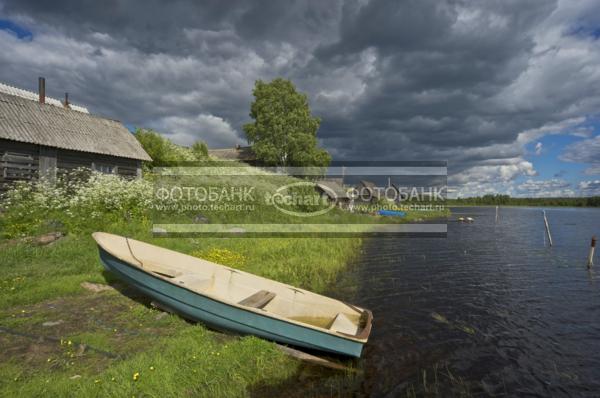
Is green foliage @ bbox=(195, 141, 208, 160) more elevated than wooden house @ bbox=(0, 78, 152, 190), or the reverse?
green foliage @ bbox=(195, 141, 208, 160)

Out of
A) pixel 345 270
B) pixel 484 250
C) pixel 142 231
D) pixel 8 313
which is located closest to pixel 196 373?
pixel 8 313

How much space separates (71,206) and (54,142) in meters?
6.39

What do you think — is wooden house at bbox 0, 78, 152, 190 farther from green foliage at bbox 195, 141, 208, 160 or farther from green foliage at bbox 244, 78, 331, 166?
green foliage at bbox 244, 78, 331, 166

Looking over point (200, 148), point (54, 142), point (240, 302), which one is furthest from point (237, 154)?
point (240, 302)

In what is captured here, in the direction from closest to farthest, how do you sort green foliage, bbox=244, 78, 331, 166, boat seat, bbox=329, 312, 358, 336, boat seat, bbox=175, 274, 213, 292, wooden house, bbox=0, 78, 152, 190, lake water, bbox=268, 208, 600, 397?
lake water, bbox=268, 208, 600, 397 → boat seat, bbox=329, 312, 358, 336 → boat seat, bbox=175, 274, 213, 292 → wooden house, bbox=0, 78, 152, 190 → green foliage, bbox=244, 78, 331, 166

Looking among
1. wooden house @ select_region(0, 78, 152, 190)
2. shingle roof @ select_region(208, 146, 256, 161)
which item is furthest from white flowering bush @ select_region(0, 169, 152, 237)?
shingle roof @ select_region(208, 146, 256, 161)

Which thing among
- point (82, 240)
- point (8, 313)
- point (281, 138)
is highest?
point (281, 138)

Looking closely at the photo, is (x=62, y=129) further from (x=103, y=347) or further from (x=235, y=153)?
(x=235, y=153)

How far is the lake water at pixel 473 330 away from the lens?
21.5 ft

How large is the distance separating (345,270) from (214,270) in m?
8.14

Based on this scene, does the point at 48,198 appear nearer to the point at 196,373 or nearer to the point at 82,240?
the point at 82,240

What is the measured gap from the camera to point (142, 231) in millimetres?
15898

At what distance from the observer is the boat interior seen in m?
A: 7.25

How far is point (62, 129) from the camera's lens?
2111cm
